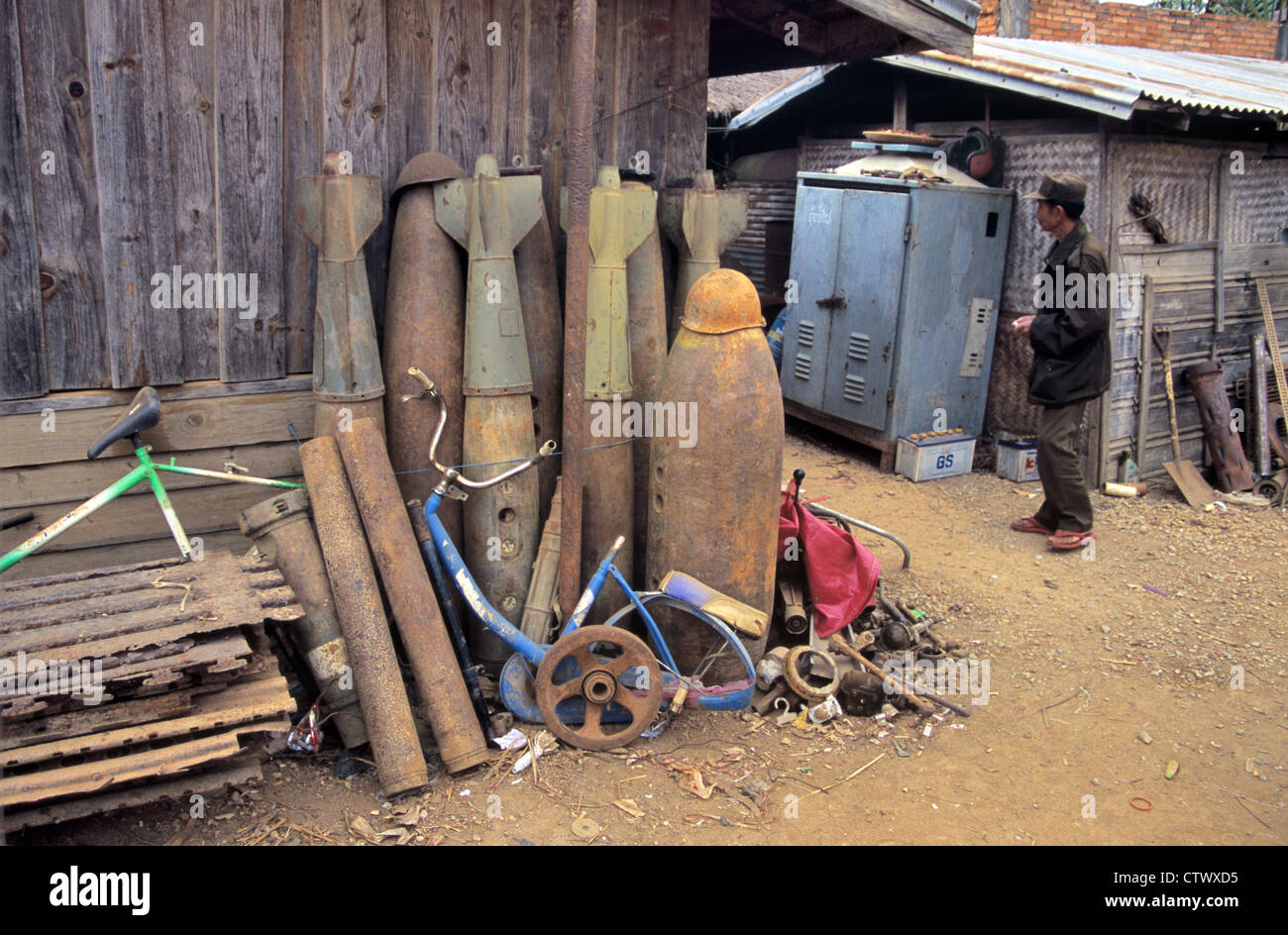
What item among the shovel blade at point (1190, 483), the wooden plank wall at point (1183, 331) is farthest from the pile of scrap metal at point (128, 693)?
the shovel blade at point (1190, 483)

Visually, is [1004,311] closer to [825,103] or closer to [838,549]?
[825,103]

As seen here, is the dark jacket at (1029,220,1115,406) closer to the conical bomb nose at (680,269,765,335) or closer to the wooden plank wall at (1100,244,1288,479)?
the wooden plank wall at (1100,244,1288,479)

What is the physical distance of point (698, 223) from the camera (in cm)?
488

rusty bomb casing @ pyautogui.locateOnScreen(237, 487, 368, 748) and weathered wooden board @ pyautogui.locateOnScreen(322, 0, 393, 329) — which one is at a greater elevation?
weathered wooden board @ pyautogui.locateOnScreen(322, 0, 393, 329)

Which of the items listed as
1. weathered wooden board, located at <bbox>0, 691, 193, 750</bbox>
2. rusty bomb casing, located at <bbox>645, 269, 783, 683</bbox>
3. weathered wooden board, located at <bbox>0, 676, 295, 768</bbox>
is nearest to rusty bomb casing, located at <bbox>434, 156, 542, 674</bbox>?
rusty bomb casing, located at <bbox>645, 269, 783, 683</bbox>

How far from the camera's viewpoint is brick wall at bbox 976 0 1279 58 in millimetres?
13164

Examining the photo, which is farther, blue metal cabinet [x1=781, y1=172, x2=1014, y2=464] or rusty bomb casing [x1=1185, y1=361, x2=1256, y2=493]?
rusty bomb casing [x1=1185, y1=361, x2=1256, y2=493]

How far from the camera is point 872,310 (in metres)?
8.07

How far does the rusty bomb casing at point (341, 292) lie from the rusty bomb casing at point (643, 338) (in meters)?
1.22

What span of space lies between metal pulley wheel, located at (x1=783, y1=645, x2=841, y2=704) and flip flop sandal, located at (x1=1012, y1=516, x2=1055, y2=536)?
3.07 meters

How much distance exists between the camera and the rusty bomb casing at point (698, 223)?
15.9ft

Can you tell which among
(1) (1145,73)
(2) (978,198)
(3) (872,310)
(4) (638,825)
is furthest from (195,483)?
(1) (1145,73)

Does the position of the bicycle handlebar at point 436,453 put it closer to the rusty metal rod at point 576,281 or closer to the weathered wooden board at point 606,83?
the rusty metal rod at point 576,281

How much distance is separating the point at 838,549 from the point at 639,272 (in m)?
1.72
